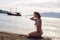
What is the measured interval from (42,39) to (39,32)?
21.0 inches

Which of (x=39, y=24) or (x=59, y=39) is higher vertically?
(x=39, y=24)

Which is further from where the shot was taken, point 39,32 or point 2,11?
point 2,11

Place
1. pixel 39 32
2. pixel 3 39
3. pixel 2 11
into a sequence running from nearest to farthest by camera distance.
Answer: pixel 3 39 < pixel 39 32 < pixel 2 11

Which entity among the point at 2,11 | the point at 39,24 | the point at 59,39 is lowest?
the point at 2,11

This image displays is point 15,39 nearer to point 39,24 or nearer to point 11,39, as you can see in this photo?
point 11,39

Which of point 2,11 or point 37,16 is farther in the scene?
point 2,11

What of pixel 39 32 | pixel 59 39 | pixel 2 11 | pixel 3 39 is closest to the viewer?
pixel 3 39

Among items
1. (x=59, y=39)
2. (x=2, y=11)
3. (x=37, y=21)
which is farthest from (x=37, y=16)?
(x=2, y=11)

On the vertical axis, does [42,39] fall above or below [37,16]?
below

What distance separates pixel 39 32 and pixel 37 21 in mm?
655

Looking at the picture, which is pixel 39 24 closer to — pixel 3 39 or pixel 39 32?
pixel 39 32

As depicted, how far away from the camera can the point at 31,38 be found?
1280cm

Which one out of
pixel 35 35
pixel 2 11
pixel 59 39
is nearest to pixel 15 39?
pixel 35 35

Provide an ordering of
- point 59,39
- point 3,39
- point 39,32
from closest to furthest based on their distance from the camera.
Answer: point 3,39, point 39,32, point 59,39
